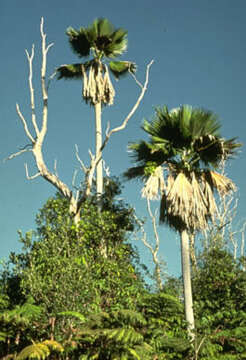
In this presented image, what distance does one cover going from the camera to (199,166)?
1248 centimetres

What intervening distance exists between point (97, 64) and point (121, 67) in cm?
87

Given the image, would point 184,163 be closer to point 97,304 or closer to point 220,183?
point 220,183

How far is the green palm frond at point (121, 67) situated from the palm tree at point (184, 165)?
13.6 feet

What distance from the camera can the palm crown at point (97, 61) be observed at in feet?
48.6

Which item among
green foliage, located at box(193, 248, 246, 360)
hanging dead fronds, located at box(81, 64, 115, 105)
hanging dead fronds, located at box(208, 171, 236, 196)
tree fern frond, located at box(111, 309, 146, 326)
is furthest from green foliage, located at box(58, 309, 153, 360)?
hanging dead fronds, located at box(81, 64, 115, 105)

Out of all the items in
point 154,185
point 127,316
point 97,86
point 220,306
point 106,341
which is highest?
point 97,86

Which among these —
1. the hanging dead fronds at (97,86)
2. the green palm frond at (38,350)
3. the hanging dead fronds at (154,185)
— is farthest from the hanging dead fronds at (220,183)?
the green palm frond at (38,350)

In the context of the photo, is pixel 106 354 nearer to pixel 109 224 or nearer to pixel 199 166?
pixel 109 224

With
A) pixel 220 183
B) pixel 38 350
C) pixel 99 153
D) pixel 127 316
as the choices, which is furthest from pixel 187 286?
pixel 38 350

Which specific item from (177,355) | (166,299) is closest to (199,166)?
(166,299)

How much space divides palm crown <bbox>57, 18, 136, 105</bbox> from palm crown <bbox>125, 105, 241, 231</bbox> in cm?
351

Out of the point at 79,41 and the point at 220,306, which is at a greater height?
the point at 79,41

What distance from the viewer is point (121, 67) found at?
15594 mm

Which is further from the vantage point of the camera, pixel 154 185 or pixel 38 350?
pixel 154 185
